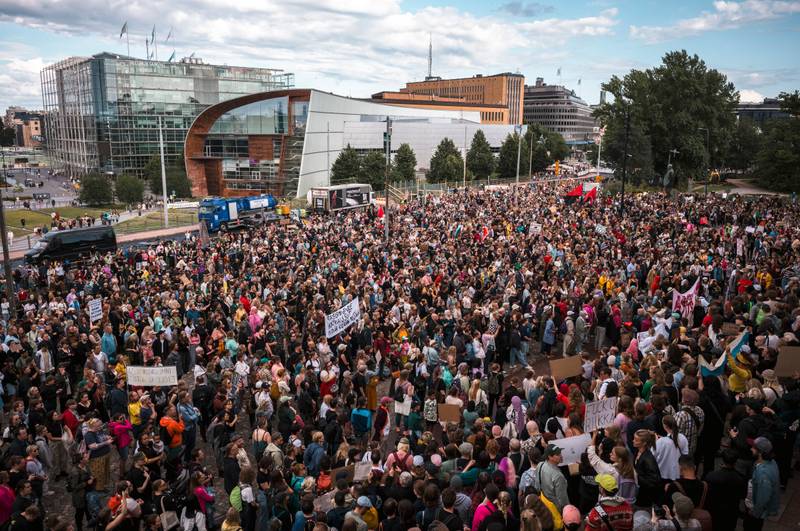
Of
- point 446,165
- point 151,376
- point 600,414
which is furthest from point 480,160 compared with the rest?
point 600,414

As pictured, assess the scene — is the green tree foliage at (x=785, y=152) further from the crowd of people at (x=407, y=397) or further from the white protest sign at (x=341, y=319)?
the white protest sign at (x=341, y=319)

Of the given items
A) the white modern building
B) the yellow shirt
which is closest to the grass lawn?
the white modern building

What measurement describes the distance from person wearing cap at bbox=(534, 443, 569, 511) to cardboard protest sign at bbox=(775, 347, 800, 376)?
15.1ft

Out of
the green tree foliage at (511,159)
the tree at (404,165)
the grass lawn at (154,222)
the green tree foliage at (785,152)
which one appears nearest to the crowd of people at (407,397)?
the grass lawn at (154,222)

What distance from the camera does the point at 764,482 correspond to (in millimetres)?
6160

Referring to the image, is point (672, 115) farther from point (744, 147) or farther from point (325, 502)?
point (325, 502)

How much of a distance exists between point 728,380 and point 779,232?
1927cm

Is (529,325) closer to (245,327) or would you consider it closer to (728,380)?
(728,380)

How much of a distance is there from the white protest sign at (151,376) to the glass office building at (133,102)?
272ft

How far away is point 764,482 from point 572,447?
202 centimetres

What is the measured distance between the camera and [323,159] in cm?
7306

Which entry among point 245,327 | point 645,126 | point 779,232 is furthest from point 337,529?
point 645,126

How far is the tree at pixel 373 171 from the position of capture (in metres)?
66.7

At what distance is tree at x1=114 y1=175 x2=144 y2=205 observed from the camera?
64.2 meters
